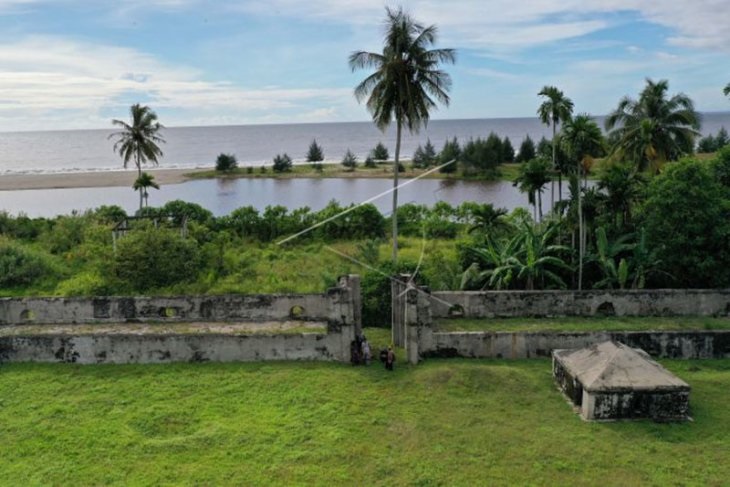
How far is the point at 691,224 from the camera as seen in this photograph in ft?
62.5

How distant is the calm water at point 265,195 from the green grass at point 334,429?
30566 millimetres

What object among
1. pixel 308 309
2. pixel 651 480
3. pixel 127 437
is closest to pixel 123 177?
pixel 308 309

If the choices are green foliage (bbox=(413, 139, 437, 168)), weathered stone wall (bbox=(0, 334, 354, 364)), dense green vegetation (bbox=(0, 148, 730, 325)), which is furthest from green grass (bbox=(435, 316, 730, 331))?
green foliage (bbox=(413, 139, 437, 168))

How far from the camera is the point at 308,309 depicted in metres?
17.5

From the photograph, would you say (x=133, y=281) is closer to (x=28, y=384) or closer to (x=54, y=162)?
(x=28, y=384)

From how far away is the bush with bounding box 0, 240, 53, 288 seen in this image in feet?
75.6

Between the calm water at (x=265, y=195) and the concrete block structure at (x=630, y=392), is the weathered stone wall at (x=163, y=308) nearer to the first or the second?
the concrete block structure at (x=630, y=392)

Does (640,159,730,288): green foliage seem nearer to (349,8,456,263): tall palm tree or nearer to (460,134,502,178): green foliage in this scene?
(349,8,456,263): tall palm tree

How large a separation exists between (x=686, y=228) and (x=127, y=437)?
16.0 m

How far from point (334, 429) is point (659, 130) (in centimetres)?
1817

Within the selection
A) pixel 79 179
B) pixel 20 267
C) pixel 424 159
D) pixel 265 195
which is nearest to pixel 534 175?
pixel 20 267

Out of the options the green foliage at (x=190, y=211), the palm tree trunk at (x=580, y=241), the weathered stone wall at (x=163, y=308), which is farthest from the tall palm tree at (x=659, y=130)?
the green foliage at (x=190, y=211)

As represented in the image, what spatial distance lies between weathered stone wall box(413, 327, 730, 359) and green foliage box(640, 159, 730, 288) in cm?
458

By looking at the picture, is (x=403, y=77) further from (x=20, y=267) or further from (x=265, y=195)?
(x=265, y=195)
